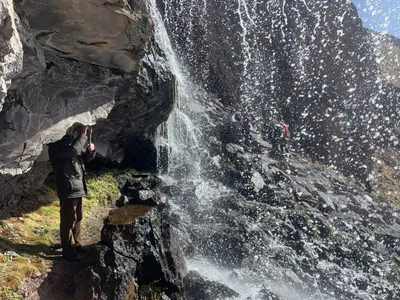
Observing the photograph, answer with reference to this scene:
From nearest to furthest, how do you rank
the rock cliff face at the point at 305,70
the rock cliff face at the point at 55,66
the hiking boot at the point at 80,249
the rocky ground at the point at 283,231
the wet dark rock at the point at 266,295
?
1. the rock cliff face at the point at 55,66
2. the hiking boot at the point at 80,249
3. the wet dark rock at the point at 266,295
4. the rocky ground at the point at 283,231
5. the rock cliff face at the point at 305,70

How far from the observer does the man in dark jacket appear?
14.9 ft

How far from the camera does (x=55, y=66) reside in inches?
194

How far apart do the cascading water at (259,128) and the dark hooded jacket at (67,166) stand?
399cm

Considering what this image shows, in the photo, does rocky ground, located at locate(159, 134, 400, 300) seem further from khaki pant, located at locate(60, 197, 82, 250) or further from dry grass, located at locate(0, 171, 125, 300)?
dry grass, located at locate(0, 171, 125, 300)

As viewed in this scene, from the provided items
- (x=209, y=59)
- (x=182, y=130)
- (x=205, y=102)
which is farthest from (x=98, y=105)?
(x=209, y=59)

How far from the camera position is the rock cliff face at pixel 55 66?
3.82 metres

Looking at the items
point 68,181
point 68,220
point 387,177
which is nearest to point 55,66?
point 68,181

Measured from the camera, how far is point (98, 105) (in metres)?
5.78

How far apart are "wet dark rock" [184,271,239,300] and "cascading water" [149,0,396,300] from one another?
Answer: 1.96 ft

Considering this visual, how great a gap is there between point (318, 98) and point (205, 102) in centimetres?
1153

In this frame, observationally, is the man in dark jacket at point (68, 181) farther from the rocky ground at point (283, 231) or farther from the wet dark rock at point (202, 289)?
the rocky ground at point (283, 231)

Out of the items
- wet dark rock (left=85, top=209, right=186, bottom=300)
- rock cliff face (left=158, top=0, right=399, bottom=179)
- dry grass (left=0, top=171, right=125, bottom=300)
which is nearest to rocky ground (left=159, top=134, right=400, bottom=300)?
wet dark rock (left=85, top=209, right=186, bottom=300)

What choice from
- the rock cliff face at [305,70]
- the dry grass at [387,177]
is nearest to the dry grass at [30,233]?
the rock cliff face at [305,70]

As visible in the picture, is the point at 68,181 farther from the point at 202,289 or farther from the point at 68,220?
the point at 202,289
